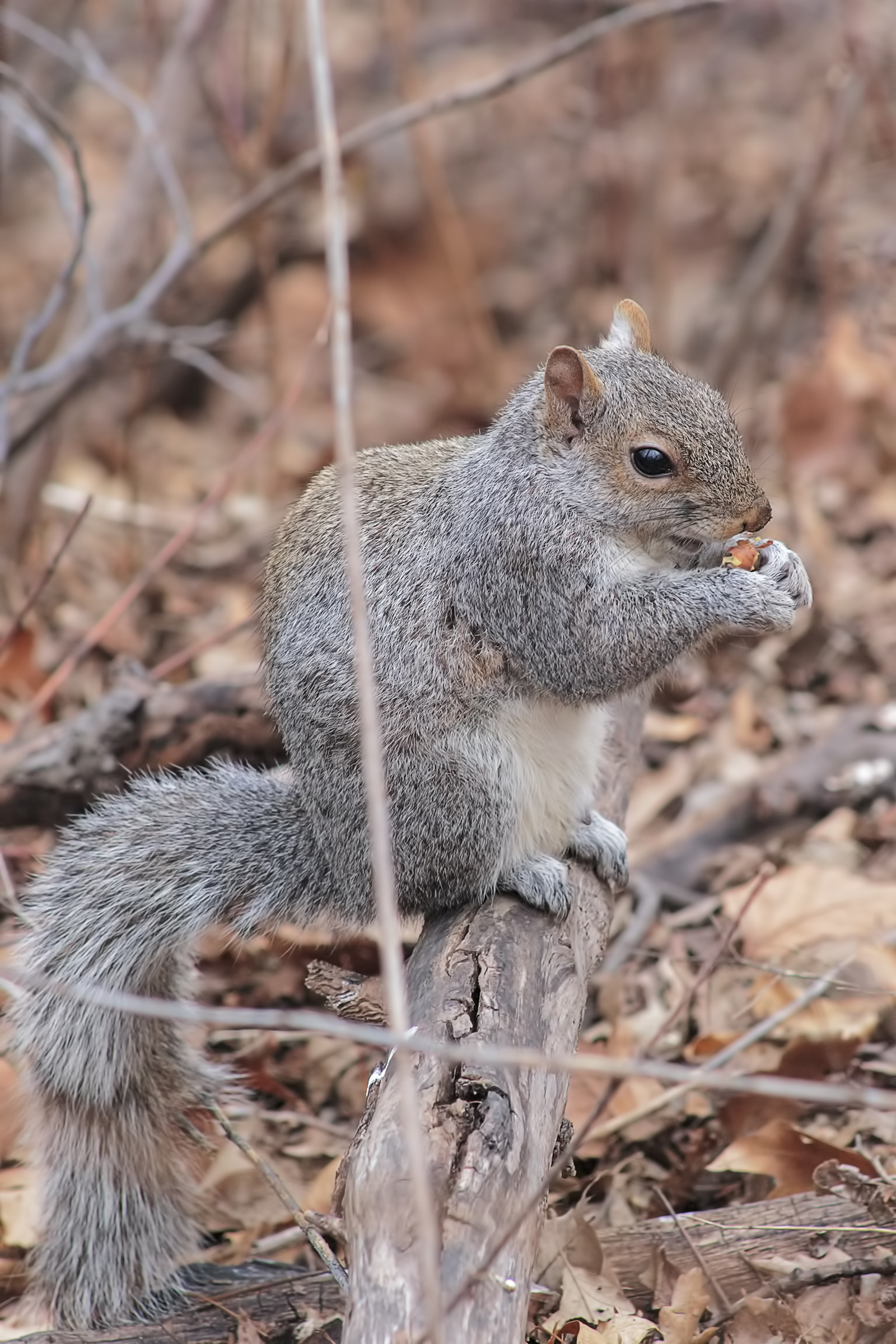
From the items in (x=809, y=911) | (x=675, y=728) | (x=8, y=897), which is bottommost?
(x=809, y=911)

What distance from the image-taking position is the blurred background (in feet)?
11.4

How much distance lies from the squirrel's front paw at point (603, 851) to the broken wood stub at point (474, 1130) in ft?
0.82

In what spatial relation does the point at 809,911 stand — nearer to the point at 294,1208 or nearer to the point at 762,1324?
the point at 762,1324

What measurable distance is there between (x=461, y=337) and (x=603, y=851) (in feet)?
15.1

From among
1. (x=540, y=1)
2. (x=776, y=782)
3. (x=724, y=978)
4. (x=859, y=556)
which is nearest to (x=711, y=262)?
(x=540, y=1)

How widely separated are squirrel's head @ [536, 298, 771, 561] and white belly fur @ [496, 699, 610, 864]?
0.37 metres

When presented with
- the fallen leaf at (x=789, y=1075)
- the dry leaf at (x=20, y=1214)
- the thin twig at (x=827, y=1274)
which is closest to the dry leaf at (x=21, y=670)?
the dry leaf at (x=20, y=1214)

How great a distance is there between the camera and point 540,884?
2.59 meters

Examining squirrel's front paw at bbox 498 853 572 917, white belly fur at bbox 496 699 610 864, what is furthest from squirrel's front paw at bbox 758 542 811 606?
squirrel's front paw at bbox 498 853 572 917

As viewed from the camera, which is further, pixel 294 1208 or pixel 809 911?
pixel 809 911

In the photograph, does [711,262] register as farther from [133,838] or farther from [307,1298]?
[307,1298]

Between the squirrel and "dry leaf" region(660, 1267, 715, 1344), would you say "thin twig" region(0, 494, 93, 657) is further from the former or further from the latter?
"dry leaf" region(660, 1267, 715, 1344)

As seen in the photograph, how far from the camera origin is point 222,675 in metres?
3.67

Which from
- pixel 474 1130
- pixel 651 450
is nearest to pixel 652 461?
pixel 651 450
